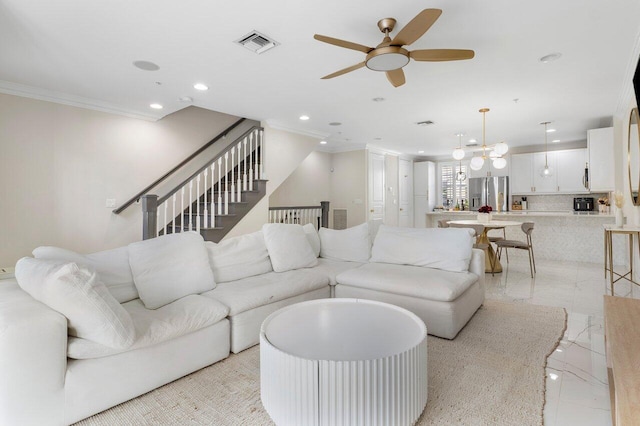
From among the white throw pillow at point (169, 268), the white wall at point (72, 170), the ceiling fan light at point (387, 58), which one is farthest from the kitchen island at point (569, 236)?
the white wall at point (72, 170)

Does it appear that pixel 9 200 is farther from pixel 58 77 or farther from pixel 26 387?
pixel 26 387

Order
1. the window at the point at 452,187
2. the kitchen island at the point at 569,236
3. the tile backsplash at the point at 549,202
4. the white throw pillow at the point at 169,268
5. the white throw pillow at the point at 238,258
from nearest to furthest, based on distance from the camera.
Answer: the white throw pillow at the point at 169,268, the white throw pillow at the point at 238,258, the kitchen island at the point at 569,236, the tile backsplash at the point at 549,202, the window at the point at 452,187

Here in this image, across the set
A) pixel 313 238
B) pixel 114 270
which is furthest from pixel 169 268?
pixel 313 238

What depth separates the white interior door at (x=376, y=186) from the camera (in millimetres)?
7945

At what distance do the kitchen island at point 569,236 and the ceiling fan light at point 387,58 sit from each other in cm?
537

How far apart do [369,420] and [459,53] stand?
2.47m

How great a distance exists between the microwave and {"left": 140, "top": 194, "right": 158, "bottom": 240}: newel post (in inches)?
325

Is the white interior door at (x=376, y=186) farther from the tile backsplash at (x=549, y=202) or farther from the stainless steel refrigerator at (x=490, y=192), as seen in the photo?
the tile backsplash at (x=549, y=202)

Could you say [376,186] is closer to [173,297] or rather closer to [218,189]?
[218,189]

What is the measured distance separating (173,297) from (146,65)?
2375mm

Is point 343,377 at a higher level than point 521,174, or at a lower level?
lower

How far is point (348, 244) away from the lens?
157 inches

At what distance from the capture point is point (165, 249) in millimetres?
2625

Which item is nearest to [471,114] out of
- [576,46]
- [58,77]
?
[576,46]
